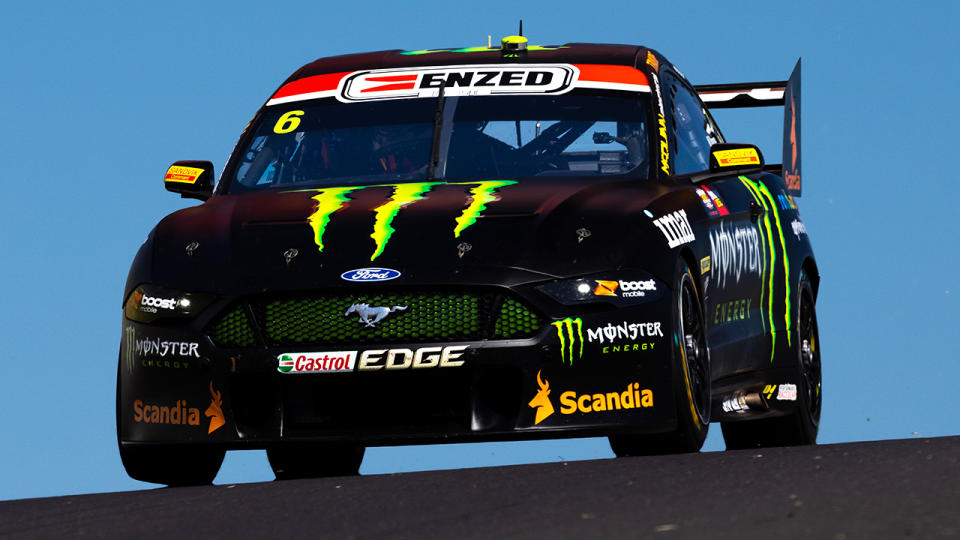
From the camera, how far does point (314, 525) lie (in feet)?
19.5

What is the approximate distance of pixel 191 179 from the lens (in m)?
9.16

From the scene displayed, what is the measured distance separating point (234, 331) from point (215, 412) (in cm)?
32

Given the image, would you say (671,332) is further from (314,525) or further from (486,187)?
(314,525)

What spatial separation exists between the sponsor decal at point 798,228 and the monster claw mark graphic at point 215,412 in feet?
12.9

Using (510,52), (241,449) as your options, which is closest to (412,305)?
(241,449)

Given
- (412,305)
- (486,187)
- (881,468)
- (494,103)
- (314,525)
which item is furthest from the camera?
(494,103)

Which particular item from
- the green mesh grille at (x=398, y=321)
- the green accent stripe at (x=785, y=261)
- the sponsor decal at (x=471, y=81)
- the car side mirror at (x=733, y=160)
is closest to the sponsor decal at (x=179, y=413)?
the green mesh grille at (x=398, y=321)

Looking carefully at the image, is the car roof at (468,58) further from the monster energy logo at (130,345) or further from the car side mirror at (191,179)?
the monster energy logo at (130,345)

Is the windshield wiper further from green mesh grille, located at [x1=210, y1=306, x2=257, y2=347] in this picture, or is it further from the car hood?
green mesh grille, located at [x1=210, y1=306, x2=257, y2=347]

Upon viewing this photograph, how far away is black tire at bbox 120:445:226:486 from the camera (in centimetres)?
805

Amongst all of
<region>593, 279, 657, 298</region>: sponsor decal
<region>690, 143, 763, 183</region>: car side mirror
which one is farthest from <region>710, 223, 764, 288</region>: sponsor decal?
<region>593, 279, 657, 298</region>: sponsor decal

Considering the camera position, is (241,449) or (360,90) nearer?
(241,449)

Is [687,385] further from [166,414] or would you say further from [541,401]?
[166,414]

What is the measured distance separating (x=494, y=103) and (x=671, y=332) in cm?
195
